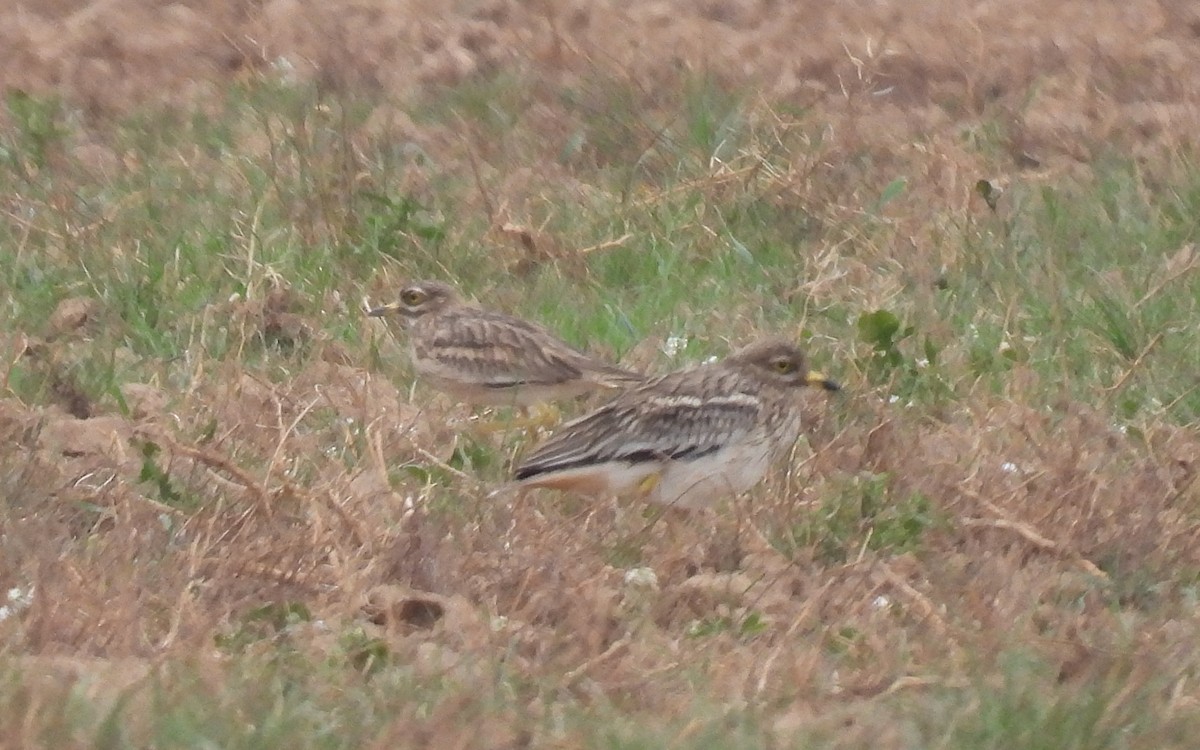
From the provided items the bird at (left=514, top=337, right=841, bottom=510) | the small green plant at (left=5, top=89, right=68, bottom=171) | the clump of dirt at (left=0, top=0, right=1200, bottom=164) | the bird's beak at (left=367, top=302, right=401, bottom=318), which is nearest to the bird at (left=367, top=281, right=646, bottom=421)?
the bird's beak at (left=367, top=302, right=401, bottom=318)

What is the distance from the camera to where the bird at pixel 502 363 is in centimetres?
909

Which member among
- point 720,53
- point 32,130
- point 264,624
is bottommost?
point 720,53

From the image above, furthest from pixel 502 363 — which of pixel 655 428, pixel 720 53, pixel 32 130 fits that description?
pixel 720 53

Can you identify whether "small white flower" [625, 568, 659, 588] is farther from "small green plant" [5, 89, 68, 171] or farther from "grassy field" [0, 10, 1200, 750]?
"small green plant" [5, 89, 68, 171]

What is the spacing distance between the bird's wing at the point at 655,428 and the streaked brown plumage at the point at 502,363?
60 centimetres

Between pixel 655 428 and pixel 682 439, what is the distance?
0.10 meters

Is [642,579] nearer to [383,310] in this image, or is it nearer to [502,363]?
[502,363]

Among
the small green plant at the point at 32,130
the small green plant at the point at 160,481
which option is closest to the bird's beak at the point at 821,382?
the small green plant at the point at 160,481

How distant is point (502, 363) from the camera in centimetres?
923

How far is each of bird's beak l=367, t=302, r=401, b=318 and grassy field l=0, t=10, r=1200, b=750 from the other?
0.14m

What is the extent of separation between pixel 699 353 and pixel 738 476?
1822 millimetres

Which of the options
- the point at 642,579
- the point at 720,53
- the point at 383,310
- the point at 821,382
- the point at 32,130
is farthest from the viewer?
the point at 720,53

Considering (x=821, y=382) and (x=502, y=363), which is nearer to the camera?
(x=821, y=382)

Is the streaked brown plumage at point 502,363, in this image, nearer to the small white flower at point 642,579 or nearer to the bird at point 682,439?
the bird at point 682,439
